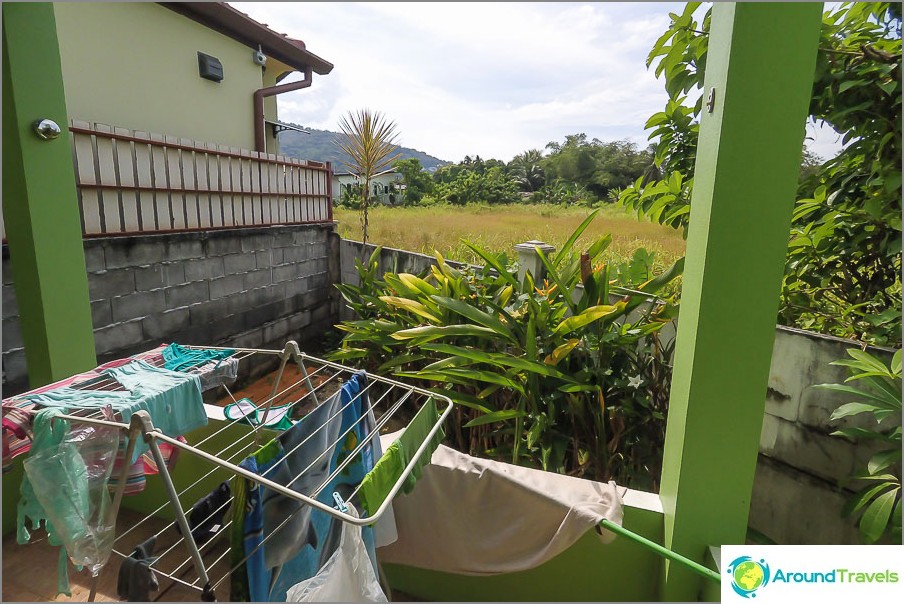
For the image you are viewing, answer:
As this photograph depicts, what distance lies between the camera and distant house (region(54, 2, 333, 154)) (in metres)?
3.85

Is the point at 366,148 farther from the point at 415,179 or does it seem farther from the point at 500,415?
the point at 415,179

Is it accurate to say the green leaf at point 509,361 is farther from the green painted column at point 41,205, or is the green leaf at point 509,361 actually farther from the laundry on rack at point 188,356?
the green painted column at point 41,205

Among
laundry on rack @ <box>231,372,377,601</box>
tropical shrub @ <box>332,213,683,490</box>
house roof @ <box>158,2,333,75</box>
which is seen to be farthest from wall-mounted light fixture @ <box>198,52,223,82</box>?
laundry on rack @ <box>231,372,377,601</box>

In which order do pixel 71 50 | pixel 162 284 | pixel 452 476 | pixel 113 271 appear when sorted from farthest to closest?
pixel 71 50
pixel 162 284
pixel 113 271
pixel 452 476

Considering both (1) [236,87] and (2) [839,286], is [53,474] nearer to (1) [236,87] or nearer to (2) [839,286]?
(2) [839,286]

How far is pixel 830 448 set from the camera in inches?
69.4

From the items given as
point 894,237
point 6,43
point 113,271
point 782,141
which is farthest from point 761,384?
point 113,271

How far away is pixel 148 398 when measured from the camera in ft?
4.19

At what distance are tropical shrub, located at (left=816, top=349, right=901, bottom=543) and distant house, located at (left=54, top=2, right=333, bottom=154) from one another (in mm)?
5253

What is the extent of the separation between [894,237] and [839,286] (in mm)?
424

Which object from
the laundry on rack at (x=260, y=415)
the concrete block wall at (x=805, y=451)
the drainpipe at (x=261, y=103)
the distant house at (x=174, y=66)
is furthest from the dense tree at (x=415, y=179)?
the concrete block wall at (x=805, y=451)

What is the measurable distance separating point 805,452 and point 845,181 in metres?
1.07

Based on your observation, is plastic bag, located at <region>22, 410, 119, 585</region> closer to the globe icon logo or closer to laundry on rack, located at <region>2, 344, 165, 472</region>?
laundry on rack, located at <region>2, 344, 165, 472</region>

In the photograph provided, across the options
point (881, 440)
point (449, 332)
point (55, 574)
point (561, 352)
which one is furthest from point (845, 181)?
point (55, 574)
